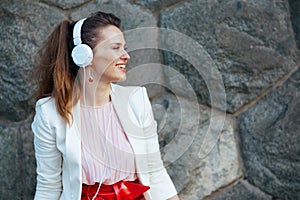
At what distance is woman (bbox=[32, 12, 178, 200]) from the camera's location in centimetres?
161

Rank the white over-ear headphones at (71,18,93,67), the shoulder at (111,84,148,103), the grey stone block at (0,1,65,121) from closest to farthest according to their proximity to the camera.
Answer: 1. the white over-ear headphones at (71,18,93,67)
2. the shoulder at (111,84,148,103)
3. the grey stone block at (0,1,65,121)

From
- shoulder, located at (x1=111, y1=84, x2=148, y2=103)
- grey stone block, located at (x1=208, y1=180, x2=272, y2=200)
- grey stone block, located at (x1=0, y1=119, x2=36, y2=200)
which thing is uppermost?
shoulder, located at (x1=111, y1=84, x2=148, y2=103)

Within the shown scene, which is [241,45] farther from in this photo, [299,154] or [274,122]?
[299,154]

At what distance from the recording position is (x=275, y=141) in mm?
2020

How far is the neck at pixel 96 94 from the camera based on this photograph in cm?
166

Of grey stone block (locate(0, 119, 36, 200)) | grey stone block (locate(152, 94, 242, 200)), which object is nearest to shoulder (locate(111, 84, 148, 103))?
grey stone block (locate(152, 94, 242, 200))

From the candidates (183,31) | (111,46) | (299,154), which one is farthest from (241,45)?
(111,46)

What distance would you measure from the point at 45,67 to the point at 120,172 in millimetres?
366

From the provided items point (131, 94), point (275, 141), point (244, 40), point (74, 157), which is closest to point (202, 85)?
point (244, 40)

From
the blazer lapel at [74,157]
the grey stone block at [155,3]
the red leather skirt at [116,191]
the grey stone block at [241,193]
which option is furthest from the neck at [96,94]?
the grey stone block at [241,193]

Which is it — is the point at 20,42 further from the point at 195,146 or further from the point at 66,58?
the point at 195,146

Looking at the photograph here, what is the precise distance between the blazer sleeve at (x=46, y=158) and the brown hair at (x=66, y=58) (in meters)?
0.05

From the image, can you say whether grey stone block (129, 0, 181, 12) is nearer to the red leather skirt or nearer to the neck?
the neck

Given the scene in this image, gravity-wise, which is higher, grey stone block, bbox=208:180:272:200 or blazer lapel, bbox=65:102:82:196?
blazer lapel, bbox=65:102:82:196
